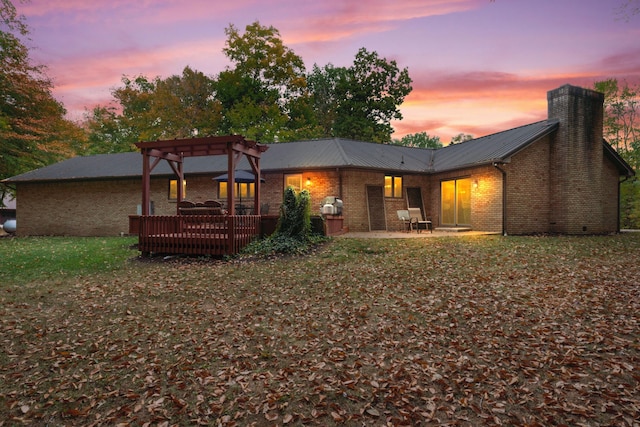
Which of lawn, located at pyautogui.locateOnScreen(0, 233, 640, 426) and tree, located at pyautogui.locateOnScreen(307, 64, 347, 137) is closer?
lawn, located at pyautogui.locateOnScreen(0, 233, 640, 426)

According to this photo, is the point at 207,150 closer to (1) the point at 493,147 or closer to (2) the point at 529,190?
(1) the point at 493,147

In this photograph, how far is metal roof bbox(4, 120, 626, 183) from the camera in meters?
15.8

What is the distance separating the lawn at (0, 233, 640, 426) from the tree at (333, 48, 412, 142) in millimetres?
28008

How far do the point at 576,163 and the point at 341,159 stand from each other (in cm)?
1012

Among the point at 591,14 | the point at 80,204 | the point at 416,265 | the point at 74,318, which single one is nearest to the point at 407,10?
the point at 591,14

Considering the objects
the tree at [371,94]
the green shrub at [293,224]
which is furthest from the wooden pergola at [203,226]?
the tree at [371,94]

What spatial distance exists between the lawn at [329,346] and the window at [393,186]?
9.52m

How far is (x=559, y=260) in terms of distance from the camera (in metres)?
8.93

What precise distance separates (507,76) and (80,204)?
77.3ft

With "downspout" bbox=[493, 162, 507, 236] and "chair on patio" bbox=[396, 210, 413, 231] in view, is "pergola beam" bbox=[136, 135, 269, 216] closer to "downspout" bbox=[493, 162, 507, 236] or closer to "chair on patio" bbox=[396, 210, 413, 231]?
"chair on patio" bbox=[396, 210, 413, 231]

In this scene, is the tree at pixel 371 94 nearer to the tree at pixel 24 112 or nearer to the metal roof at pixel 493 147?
the metal roof at pixel 493 147

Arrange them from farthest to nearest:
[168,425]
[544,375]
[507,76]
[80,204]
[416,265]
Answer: [80,204] < [507,76] < [416,265] < [544,375] < [168,425]

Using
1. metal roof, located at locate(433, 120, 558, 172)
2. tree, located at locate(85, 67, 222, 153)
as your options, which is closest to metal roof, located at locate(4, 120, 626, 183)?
metal roof, located at locate(433, 120, 558, 172)

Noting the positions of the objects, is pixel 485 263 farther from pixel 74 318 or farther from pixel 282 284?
pixel 74 318
